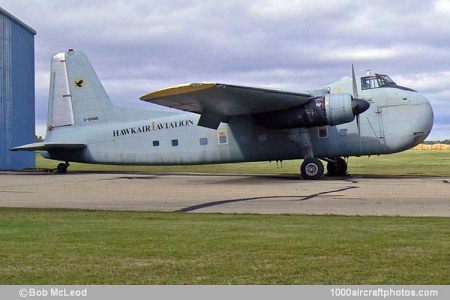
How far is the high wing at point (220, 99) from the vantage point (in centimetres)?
2389

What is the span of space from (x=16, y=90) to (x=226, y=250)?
136 feet

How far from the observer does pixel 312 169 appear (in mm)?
26656

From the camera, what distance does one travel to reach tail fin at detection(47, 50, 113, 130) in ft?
111

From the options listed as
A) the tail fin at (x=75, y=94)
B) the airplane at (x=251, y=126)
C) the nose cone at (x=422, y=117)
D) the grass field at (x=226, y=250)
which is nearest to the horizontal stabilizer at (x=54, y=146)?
the airplane at (x=251, y=126)

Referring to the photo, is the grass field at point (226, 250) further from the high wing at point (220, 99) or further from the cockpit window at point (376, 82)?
the cockpit window at point (376, 82)

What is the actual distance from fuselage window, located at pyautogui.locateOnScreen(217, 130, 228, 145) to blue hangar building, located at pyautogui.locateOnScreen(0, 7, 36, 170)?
21.9 metres

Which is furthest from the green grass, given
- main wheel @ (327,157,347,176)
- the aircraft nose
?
the aircraft nose

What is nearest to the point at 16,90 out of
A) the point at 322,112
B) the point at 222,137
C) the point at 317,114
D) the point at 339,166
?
the point at 222,137

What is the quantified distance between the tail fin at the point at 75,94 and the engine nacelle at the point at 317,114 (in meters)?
11.2

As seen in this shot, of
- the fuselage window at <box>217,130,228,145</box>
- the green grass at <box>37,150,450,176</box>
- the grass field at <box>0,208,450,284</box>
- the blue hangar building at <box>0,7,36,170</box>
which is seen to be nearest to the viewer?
the grass field at <box>0,208,450,284</box>

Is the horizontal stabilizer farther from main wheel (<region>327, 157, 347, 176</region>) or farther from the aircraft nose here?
the aircraft nose

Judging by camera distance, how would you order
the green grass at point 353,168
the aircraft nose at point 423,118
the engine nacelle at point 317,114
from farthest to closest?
the green grass at point 353,168
the aircraft nose at point 423,118
the engine nacelle at point 317,114

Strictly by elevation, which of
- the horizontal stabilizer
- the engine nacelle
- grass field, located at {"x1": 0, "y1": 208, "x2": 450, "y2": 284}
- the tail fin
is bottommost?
grass field, located at {"x1": 0, "y1": 208, "x2": 450, "y2": 284}

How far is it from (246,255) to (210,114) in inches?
769
